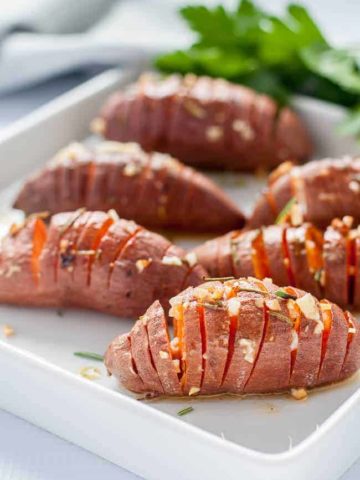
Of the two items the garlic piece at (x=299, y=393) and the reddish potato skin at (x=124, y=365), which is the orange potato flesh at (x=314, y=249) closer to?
the garlic piece at (x=299, y=393)

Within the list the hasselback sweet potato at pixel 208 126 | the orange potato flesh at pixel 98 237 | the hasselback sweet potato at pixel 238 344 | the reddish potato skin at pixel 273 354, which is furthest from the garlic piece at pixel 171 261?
the hasselback sweet potato at pixel 208 126

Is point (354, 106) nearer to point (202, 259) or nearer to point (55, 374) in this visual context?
point (202, 259)

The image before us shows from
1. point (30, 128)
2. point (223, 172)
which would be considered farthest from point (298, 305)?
point (30, 128)

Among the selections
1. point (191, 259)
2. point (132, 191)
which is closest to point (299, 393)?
point (191, 259)

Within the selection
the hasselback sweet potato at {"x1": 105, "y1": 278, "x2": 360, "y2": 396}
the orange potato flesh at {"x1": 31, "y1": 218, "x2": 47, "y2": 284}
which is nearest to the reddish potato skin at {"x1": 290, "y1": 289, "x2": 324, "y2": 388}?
the hasselback sweet potato at {"x1": 105, "y1": 278, "x2": 360, "y2": 396}

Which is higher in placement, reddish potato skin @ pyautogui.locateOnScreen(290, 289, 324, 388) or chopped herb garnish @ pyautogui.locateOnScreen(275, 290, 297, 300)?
chopped herb garnish @ pyautogui.locateOnScreen(275, 290, 297, 300)

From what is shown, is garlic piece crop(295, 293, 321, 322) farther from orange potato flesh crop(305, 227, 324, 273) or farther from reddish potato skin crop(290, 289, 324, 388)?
orange potato flesh crop(305, 227, 324, 273)
